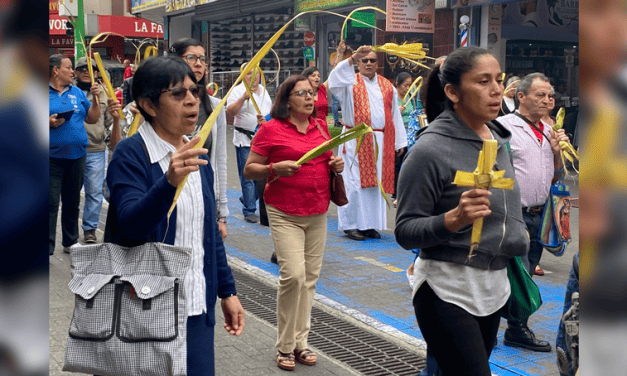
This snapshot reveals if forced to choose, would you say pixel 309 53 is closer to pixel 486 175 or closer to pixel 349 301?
pixel 349 301

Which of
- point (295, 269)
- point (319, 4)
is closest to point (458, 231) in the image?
point (295, 269)

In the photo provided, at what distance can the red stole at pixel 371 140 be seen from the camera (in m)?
9.02

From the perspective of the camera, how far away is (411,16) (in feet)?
53.5

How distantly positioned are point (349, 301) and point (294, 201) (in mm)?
1833

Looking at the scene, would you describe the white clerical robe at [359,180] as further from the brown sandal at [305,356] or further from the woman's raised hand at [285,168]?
the brown sandal at [305,356]

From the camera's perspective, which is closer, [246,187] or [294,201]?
[294,201]

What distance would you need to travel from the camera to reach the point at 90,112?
8453mm

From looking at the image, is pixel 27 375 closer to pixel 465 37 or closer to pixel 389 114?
pixel 389 114

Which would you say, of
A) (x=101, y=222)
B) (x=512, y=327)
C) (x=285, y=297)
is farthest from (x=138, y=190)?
(x=101, y=222)

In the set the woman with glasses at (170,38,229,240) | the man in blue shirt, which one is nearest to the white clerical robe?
the man in blue shirt

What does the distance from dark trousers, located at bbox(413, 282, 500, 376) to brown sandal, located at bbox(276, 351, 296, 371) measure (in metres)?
2.13

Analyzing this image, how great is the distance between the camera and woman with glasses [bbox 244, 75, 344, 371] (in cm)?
495

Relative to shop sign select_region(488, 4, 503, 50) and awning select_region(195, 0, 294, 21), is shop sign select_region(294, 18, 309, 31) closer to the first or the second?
awning select_region(195, 0, 294, 21)

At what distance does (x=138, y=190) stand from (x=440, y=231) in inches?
43.8
